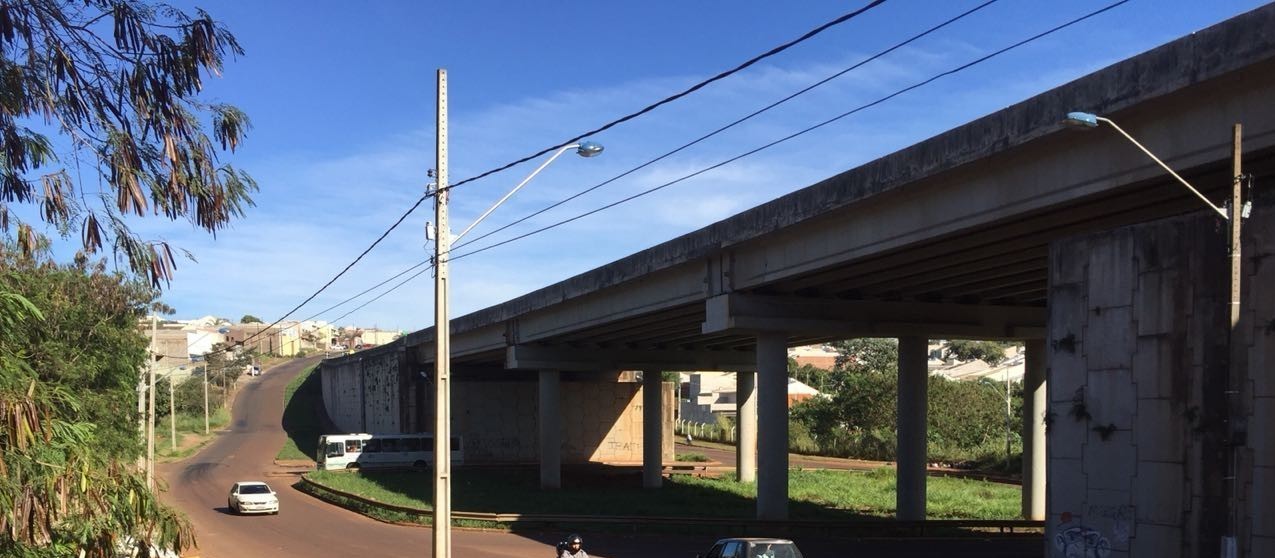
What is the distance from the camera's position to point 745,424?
5572 centimetres

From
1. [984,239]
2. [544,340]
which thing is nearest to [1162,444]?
[984,239]

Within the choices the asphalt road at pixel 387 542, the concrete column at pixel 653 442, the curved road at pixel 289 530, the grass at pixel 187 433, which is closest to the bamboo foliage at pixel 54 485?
the asphalt road at pixel 387 542

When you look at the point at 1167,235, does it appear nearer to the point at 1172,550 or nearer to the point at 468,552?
the point at 1172,550

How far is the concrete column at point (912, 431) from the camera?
36812mm

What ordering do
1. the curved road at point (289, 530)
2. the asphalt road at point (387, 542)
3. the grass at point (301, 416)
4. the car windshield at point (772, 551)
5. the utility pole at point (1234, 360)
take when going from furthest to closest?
the grass at point (301, 416)
the curved road at point (289, 530)
the asphalt road at point (387, 542)
the car windshield at point (772, 551)
the utility pole at point (1234, 360)

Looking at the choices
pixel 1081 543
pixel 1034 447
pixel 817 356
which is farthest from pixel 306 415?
pixel 1081 543

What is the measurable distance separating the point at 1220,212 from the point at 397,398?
62969 mm

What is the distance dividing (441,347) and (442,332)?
0.72 feet

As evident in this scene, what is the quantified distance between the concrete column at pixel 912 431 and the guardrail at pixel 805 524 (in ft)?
5.90

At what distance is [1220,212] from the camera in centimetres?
1401

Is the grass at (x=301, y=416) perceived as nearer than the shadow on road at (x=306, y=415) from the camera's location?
Yes

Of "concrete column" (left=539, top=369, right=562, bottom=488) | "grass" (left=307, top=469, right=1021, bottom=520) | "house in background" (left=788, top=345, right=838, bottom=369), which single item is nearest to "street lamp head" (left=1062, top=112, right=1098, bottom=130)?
"grass" (left=307, top=469, right=1021, bottom=520)

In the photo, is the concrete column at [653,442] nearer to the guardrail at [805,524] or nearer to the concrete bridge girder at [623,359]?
the concrete bridge girder at [623,359]

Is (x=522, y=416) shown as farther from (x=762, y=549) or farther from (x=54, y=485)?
(x=54, y=485)
